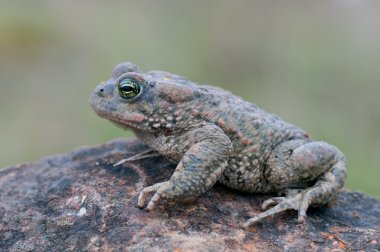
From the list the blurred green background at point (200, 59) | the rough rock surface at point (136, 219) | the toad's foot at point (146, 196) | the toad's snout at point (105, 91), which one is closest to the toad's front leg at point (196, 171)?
the toad's foot at point (146, 196)

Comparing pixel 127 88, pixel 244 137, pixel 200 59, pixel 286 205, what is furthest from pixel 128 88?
pixel 200 59

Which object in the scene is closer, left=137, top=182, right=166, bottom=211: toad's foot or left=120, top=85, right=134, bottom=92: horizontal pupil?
left=137, top=182, right=166, bottom=211: toad's foot

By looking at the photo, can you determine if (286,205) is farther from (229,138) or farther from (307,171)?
(229,138)

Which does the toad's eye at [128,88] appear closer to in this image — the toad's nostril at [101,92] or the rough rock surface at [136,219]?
the toad's nostril at [101,92]

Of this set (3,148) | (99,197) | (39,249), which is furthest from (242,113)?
(3,148)

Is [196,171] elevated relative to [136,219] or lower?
elevated

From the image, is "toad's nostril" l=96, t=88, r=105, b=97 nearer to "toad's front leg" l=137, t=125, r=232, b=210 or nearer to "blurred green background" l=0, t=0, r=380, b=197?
"toad's front leg" l=137, t=125, r=232, b=210

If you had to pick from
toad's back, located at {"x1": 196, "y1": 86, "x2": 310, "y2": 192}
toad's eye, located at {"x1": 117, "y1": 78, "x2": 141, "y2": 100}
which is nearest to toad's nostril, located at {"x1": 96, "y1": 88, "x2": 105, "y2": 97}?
toad's eye, located at {"x1": 117, "y1": 78, "x2": 141, "y2": 100}
